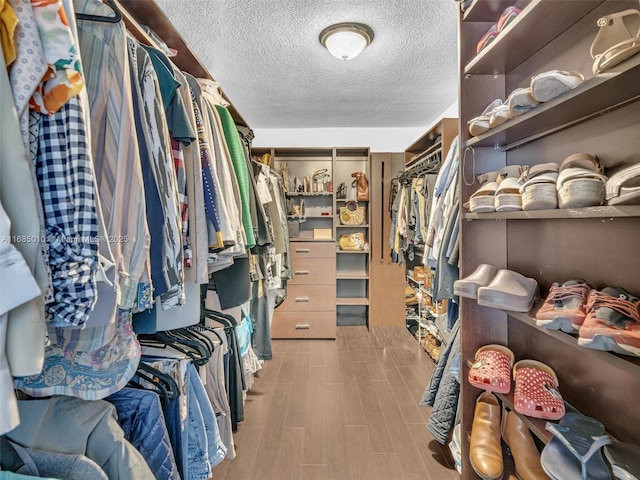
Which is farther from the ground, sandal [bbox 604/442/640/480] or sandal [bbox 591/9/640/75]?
sandal [bbox 591/9/640/75]

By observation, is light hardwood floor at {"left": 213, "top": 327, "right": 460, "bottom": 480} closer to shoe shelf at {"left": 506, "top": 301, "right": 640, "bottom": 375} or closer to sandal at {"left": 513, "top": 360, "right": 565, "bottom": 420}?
sandal at {"left": 513, "top": 360, "right": 565, "bottom": 420}

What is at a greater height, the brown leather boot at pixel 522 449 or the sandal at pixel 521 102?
the sandal at pixel 521 102

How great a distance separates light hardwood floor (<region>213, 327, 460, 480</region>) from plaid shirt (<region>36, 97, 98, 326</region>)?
135cm

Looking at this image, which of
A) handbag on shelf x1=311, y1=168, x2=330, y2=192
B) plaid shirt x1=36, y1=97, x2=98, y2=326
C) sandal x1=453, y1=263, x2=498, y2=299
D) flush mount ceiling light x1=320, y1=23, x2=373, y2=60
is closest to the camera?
plaid shirt x1=36, y1=97, x2=98, y2=326

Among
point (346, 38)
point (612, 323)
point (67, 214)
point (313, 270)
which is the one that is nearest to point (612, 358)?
point (612, 323)

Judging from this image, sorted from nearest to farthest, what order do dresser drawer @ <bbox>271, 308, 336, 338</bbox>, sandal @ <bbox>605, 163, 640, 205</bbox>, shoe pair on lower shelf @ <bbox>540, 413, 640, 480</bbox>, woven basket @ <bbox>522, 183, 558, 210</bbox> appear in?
1. sandal @ <bbox>605, 163, 640, 205</bbox>
2. shoe pair on lower shelf @ <bbox>540, 413, 640, 480</bbox>
3. woven basket @ <bbox>522, 183, 558, 210</bbox>
4. dresser drawer @ <bbox>271, 308, 336, 338</bbox>

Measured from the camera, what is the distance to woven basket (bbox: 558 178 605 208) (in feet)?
Answer: 2.55

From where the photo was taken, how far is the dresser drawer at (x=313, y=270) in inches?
134

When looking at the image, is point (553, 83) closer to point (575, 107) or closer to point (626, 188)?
point (575, 107)

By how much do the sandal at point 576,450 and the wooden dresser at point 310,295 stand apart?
2533mm

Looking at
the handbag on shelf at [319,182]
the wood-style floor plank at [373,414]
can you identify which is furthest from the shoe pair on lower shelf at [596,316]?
the handbag on shelf at [319,182]

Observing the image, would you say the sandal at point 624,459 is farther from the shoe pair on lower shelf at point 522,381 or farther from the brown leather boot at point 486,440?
the brown leather boot at point 486,440

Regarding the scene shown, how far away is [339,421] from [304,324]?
4.88ft

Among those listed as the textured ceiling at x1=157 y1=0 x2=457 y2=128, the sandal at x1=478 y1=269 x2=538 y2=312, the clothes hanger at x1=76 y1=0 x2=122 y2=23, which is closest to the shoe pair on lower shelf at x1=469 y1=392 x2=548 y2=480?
the sandal at x1=478 y1=269 x2=538 y2=312
